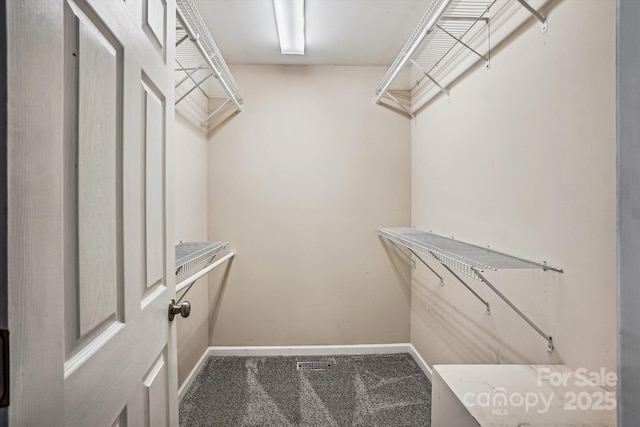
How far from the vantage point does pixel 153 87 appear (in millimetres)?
943

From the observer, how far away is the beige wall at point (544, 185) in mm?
1010

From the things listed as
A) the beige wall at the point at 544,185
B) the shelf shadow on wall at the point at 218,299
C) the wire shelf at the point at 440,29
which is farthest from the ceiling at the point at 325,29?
the shelf shadow on wall at the point at 218,299

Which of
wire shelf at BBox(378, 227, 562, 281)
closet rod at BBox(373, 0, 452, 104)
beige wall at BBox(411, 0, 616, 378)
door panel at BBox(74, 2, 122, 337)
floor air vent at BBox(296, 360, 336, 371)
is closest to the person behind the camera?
door panel at BBox(74, 2, 122, 337)

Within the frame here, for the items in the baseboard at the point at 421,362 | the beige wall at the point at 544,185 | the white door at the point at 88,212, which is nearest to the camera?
the white door at the point at 88,212

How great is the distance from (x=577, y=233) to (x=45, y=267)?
53.2 inches

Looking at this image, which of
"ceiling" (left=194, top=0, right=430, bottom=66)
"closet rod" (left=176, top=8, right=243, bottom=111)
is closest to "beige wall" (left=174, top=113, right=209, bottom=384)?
"closet rod" (left=176, top=8, right=243, bottom=111)

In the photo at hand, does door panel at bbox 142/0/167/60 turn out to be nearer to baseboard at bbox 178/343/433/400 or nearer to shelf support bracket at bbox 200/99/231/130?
shelf support bracket at bbox 200/99/231/130

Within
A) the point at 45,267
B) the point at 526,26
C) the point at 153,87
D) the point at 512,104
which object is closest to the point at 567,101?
the point at 512,104

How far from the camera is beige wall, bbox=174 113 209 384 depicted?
7.00 feet

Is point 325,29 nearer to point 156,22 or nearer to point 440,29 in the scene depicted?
point 440,29

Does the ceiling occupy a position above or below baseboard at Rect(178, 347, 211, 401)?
above

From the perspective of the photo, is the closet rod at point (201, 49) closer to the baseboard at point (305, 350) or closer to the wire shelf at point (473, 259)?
the wire shelf at point (473, 259)

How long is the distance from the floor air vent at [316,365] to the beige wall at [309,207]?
0.69 feet

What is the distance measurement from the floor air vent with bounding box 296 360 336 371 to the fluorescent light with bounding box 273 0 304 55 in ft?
7.37
